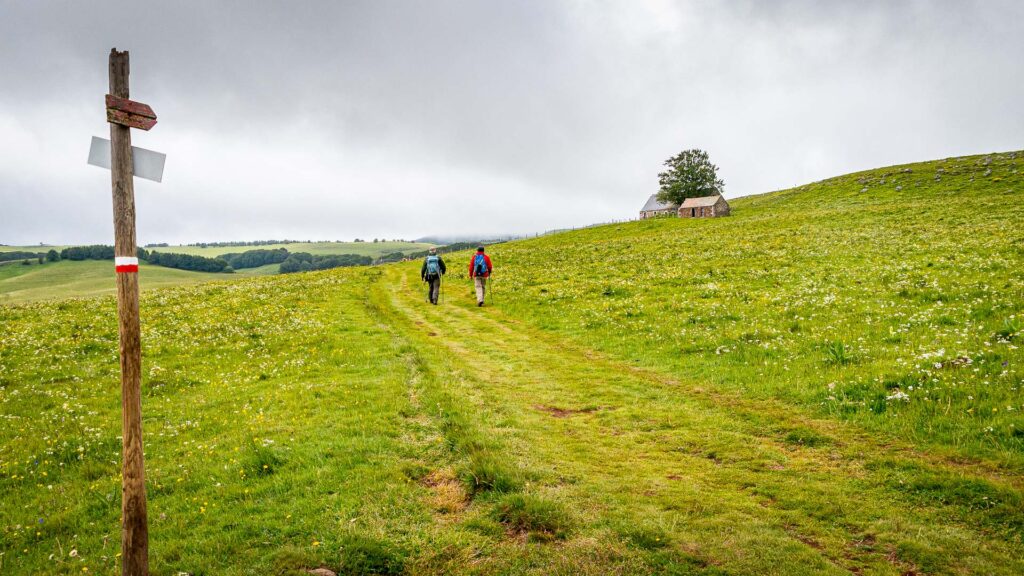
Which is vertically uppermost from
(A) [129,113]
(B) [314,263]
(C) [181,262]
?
(A) [129,113]

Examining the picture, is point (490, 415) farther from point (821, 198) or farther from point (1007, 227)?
point (821, 198)

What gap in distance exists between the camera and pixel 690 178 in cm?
10488

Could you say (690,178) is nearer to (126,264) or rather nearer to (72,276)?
(126,264)

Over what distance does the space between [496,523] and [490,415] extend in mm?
4203

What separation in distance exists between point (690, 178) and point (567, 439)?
106 meters

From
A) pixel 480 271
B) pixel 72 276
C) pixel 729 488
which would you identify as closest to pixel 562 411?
pixel 729 488

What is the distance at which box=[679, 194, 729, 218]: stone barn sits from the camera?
300 feet

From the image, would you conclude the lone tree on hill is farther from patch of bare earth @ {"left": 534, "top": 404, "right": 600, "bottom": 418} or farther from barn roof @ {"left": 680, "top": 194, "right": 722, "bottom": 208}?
patch of bare earth @ {"left": 534, "top": 404, "right": 600, "bottom": 418}

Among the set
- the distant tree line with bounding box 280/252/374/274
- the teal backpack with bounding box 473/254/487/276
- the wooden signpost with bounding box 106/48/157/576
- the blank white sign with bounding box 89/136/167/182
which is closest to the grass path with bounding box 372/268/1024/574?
the wooden signpost with bounding box 106/48/157/576

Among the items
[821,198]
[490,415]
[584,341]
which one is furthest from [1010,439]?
[821,198]

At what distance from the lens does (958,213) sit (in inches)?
1777

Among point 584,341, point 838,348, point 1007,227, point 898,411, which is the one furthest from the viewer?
point 1007,227

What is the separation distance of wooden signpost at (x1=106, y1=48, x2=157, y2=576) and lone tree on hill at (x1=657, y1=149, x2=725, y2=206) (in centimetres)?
10867

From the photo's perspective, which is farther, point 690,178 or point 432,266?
point 690,178
